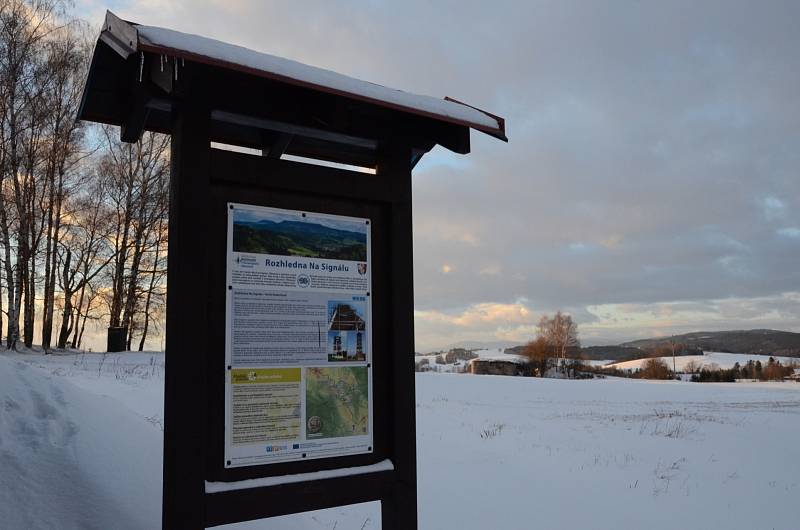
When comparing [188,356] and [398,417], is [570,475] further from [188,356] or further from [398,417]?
[188,356]

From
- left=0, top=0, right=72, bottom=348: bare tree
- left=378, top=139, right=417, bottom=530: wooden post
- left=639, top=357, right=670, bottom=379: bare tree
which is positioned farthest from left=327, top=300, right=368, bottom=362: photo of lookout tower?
left=639, top=357, right=670, bottom=379: bare tree

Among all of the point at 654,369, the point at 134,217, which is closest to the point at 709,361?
the point at 654,369

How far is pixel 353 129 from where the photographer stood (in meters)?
3.72

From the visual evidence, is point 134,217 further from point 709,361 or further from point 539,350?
point 709,361

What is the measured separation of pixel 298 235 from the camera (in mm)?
3365

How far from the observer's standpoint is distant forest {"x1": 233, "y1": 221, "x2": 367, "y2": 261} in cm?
321

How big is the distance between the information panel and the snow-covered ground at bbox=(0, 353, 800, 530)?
1044 millimetres

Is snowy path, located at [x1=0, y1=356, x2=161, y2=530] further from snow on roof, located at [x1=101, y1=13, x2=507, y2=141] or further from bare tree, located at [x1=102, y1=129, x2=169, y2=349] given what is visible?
bare tree, located at [x1=102, y1=129, x2=169, y2=349]

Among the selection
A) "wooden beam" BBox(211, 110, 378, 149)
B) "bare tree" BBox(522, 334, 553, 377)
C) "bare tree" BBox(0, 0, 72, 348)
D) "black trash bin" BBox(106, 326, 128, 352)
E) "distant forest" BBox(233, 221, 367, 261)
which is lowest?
"bare tree" BBox(522, 334, 553, 377)

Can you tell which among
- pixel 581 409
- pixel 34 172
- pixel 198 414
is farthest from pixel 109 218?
pixel 198 414

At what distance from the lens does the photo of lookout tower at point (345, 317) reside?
3.41m

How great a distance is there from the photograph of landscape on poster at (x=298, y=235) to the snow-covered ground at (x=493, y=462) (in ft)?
5.74

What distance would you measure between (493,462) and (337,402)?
14.9 ft

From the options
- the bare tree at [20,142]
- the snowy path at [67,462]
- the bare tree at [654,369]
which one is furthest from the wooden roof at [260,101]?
the bare tree at [654,369]
